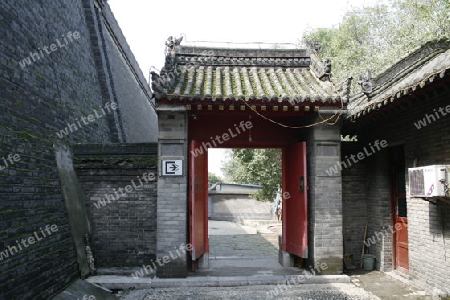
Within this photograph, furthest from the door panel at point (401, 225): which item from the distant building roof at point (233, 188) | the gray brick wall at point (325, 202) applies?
the distant building roof at point (233, 188)

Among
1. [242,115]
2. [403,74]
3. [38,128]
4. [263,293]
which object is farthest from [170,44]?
[263,293]

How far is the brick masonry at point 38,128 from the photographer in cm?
470

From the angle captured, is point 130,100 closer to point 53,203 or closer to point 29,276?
point 53,203

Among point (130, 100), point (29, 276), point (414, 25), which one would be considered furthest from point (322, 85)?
point (414, 25)

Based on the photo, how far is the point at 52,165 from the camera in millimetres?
6027

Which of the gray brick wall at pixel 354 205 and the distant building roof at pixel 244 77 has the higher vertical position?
the distant building roof at pixel 244 77

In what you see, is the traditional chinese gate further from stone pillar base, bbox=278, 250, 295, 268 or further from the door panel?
the door panel

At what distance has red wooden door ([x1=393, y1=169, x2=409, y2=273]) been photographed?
6.77m

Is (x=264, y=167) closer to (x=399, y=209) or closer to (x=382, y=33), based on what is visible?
(x=399, y=209)

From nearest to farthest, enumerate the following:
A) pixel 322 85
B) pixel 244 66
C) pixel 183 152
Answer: pixel 183 152 → pixel 322 85 → pixel 244 66

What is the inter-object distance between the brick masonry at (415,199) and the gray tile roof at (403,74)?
1.26 feet

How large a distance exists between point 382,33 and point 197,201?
48.8 feet

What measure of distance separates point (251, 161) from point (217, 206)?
11.8m

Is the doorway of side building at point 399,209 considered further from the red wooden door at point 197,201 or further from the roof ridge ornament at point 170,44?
the roof ridge ornament at point 170,44
